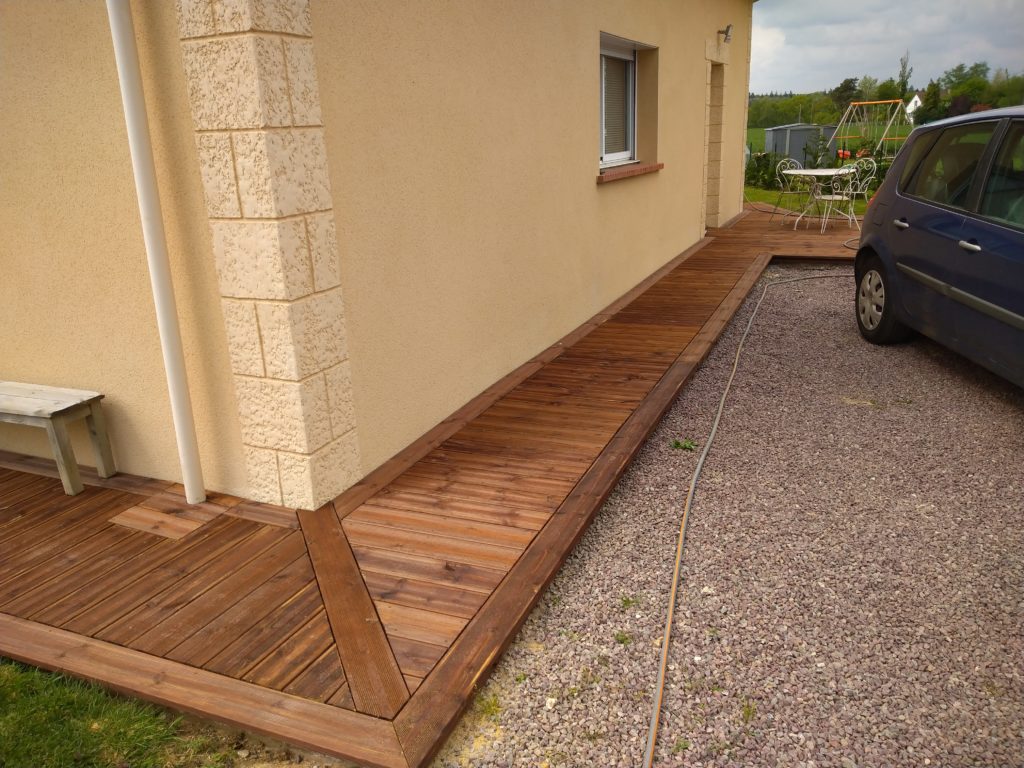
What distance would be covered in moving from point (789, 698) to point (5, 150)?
12.2 feet

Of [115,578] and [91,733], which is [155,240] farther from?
[91,733]

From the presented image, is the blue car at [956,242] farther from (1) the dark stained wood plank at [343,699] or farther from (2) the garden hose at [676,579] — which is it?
(1) the dark stained wood plank at [343,699]

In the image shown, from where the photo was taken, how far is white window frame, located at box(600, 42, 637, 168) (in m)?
6.71

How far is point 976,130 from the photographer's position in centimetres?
430

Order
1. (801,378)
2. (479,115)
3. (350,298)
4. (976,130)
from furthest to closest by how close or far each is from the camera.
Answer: (801,378) → (976,130) → (479,115) → (350,298)

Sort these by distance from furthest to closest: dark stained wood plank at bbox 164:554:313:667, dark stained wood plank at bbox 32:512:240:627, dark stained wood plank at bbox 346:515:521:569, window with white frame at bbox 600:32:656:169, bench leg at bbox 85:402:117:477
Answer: window with white frame at bbox 600:32:656:169, bench leg at bbox 85:402:117:477, dark stained wood plank at bbox 346:515:521:569, dark stained wood plank at bbox 32:512:240:627, dark stained wood plank at bbox 164:554:313:667

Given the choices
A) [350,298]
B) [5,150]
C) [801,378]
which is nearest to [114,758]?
[350,298]

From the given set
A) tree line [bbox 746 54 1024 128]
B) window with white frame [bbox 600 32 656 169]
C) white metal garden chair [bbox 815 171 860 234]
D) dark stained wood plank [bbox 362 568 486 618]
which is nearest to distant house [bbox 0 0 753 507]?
dark stained wood plank [bbox 362 568 486 618]

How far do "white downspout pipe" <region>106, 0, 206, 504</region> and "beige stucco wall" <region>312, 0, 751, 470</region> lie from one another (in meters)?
0.66

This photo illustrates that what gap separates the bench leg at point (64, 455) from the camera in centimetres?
313

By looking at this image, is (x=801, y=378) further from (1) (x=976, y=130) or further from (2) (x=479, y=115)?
(2) (x=479, y=115)

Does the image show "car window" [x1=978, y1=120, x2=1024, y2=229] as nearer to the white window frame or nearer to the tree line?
the white window frame

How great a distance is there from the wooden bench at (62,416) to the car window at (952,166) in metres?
4.77

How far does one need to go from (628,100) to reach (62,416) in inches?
241
